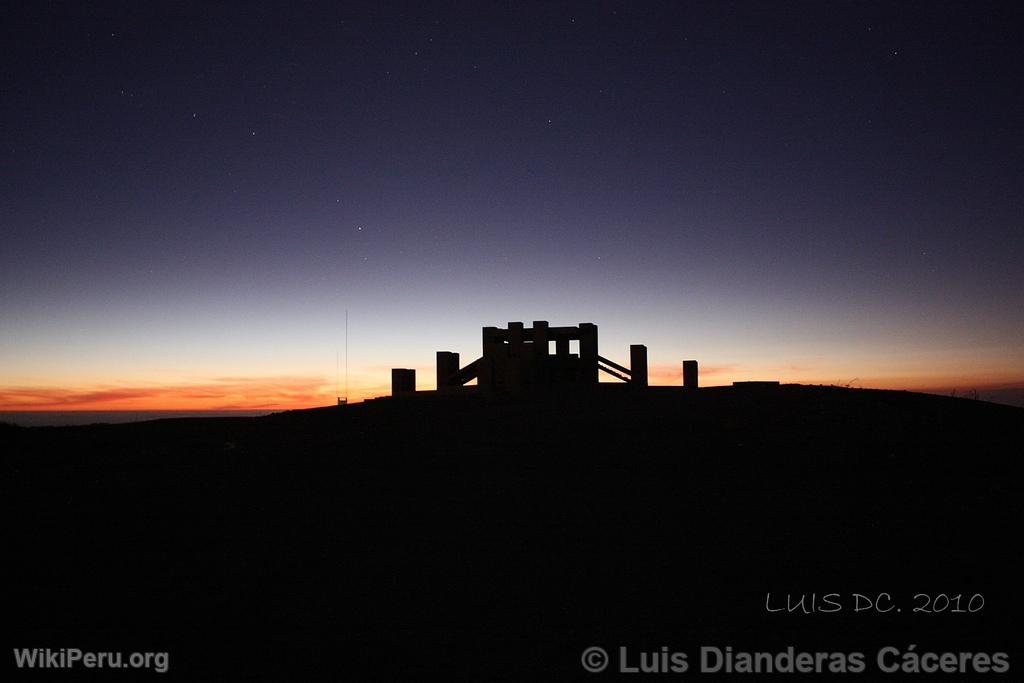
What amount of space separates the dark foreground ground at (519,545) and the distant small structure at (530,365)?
16.1 ft

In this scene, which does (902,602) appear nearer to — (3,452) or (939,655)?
(939,655)

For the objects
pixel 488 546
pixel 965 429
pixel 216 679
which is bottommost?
pixel 216 679

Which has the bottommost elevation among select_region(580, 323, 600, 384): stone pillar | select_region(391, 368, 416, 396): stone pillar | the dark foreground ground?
the dark foreground ground

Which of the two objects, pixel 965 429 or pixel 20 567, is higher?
pixel 965 429

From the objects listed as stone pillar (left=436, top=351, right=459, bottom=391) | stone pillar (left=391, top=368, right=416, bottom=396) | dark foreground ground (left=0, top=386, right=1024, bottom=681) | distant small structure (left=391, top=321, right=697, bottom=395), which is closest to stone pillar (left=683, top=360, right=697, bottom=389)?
distant small structure (left=391, top=321, right=697, bottom=395)

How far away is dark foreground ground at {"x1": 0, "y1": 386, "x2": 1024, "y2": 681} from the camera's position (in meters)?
4.93

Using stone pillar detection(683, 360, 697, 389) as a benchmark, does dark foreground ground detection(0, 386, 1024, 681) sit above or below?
below

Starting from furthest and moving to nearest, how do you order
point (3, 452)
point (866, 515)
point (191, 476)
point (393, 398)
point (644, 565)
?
point (393, 398), point (3, 452), point (191, 476), point (866, 515), point (644, 565)

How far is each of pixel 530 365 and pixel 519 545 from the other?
10066mm

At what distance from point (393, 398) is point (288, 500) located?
7.68 meters

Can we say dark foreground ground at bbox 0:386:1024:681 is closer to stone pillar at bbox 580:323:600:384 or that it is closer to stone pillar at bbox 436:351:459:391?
stone pillar at bbox 436:351:459:391

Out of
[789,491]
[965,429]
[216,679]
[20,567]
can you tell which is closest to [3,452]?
[20,567]

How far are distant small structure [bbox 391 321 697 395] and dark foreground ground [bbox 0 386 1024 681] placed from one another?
4.92 m

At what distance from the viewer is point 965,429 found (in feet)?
33.9
